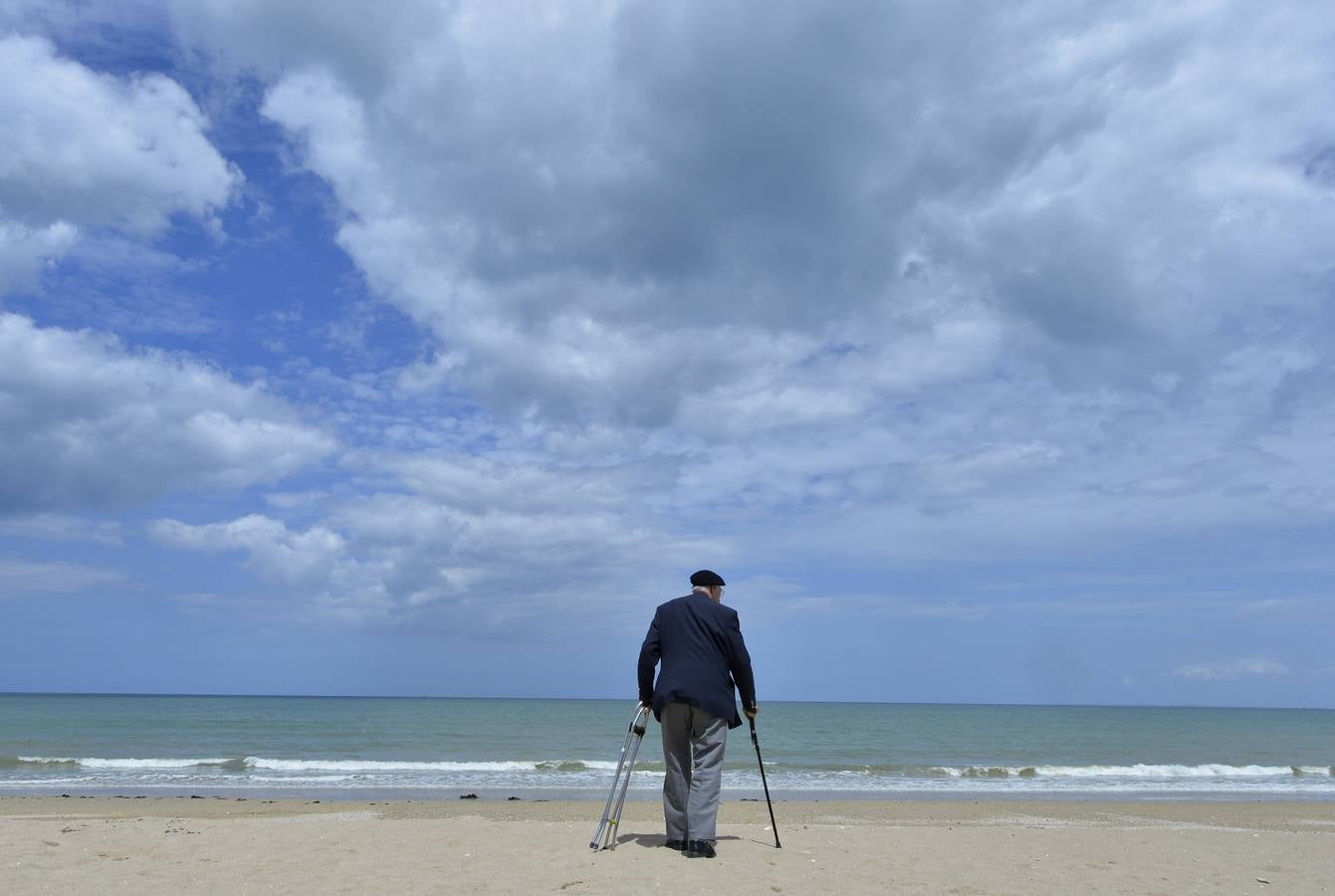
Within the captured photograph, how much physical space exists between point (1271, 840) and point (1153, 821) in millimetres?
3676

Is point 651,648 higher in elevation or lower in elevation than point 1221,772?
higher

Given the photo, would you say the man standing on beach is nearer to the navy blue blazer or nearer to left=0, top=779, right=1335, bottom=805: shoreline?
the navy blue blazer

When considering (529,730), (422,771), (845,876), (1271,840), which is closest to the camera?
(845,876)

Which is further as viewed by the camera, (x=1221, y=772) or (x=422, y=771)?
(x=1221, y=772)

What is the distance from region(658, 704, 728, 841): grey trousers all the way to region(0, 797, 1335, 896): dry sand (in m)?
0.22

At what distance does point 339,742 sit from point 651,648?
25554 millimetres

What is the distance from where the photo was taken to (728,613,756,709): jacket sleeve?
5.99m

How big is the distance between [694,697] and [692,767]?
482 mm

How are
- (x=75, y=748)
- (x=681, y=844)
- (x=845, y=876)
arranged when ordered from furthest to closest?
1. (x=75, y=748)
2. (x=681, y=844)
3. (x=845, y=876)

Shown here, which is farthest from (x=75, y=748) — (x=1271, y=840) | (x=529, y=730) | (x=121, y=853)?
(x=1271, y=840)

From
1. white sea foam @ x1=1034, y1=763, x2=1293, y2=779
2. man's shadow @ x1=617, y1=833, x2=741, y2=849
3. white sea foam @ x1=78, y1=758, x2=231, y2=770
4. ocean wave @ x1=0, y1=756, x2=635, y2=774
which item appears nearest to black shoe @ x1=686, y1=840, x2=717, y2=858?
man's shadow @ x1=617, y1=833, x2=741, y2=849

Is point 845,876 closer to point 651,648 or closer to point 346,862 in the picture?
point 651,648

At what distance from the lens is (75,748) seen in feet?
83.4

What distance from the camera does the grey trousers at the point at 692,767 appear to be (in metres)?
5.81
